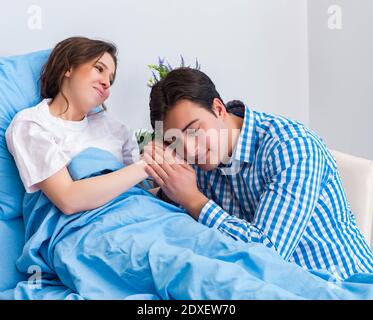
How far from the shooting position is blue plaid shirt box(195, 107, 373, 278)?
1.26 meters

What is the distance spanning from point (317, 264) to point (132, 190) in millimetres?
475

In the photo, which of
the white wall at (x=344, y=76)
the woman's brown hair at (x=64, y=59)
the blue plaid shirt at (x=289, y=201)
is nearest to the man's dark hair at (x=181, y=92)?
the blue plaid shirt at (x=289, y=201)

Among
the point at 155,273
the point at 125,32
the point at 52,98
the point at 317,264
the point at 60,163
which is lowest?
the point at 317,264

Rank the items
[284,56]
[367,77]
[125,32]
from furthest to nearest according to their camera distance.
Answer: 1. [284,56]
2. [367,77]
3. [125,32]

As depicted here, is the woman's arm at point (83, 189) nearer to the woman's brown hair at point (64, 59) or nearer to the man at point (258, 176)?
the man at point (258, 176)

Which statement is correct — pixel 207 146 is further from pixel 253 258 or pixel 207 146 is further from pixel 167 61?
pixel 167 61

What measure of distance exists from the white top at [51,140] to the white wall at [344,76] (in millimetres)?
1103

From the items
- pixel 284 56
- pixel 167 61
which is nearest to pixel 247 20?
pixel 284 56

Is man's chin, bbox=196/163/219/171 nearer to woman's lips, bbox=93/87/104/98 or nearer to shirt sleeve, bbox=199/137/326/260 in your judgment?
shirt sleeve, bbox=199/137/326/260

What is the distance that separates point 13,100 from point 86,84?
0.63 ft

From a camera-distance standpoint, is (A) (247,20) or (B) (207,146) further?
(A) (247,20)

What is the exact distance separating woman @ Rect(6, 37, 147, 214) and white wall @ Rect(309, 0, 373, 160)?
109 cm

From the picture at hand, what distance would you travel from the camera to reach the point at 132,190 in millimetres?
1427

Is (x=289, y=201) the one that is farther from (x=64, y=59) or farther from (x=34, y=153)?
(x=64, y=59)
